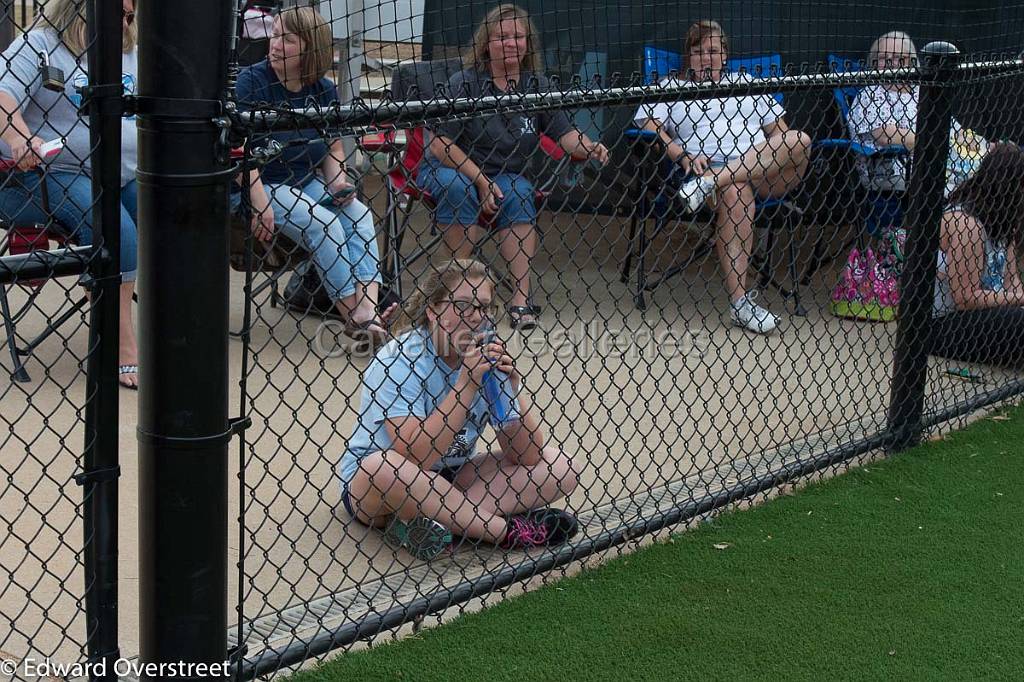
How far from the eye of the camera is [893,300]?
583cm

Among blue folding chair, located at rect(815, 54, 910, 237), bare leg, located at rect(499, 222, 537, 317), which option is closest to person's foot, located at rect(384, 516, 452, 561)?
bare leg, located at rect(499, 222, 537, 317)

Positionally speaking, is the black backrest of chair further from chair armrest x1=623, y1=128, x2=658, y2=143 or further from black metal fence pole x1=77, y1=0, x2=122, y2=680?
black metal fence pole x1=77, y1=0, x2=122, y2=680

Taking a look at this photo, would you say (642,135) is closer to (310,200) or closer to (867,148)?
(867,148)

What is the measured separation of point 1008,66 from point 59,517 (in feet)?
11.2

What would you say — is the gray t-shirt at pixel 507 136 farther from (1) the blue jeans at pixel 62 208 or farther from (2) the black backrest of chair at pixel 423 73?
(1) the blue jeans at pixel 62 208

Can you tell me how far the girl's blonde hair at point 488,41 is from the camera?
13.8ft

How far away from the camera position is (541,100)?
2781 mm

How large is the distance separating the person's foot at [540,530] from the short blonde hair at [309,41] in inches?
58.3

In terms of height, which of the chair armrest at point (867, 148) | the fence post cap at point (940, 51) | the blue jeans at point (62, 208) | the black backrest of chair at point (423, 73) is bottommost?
the blue jeans at point (62, 208)

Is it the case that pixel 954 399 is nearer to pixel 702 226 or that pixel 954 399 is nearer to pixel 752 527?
pixel 752 527

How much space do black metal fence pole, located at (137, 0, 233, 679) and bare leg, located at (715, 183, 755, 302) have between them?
3.76 meters

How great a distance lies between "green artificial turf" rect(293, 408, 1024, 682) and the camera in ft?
→ 9.26

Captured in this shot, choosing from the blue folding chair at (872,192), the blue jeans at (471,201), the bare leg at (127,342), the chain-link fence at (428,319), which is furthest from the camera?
the blue folding chair at (872,192)

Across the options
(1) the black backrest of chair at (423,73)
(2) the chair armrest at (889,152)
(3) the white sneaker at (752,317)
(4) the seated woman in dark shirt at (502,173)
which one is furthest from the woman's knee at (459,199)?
(2) the chair armrest at (889,152)
